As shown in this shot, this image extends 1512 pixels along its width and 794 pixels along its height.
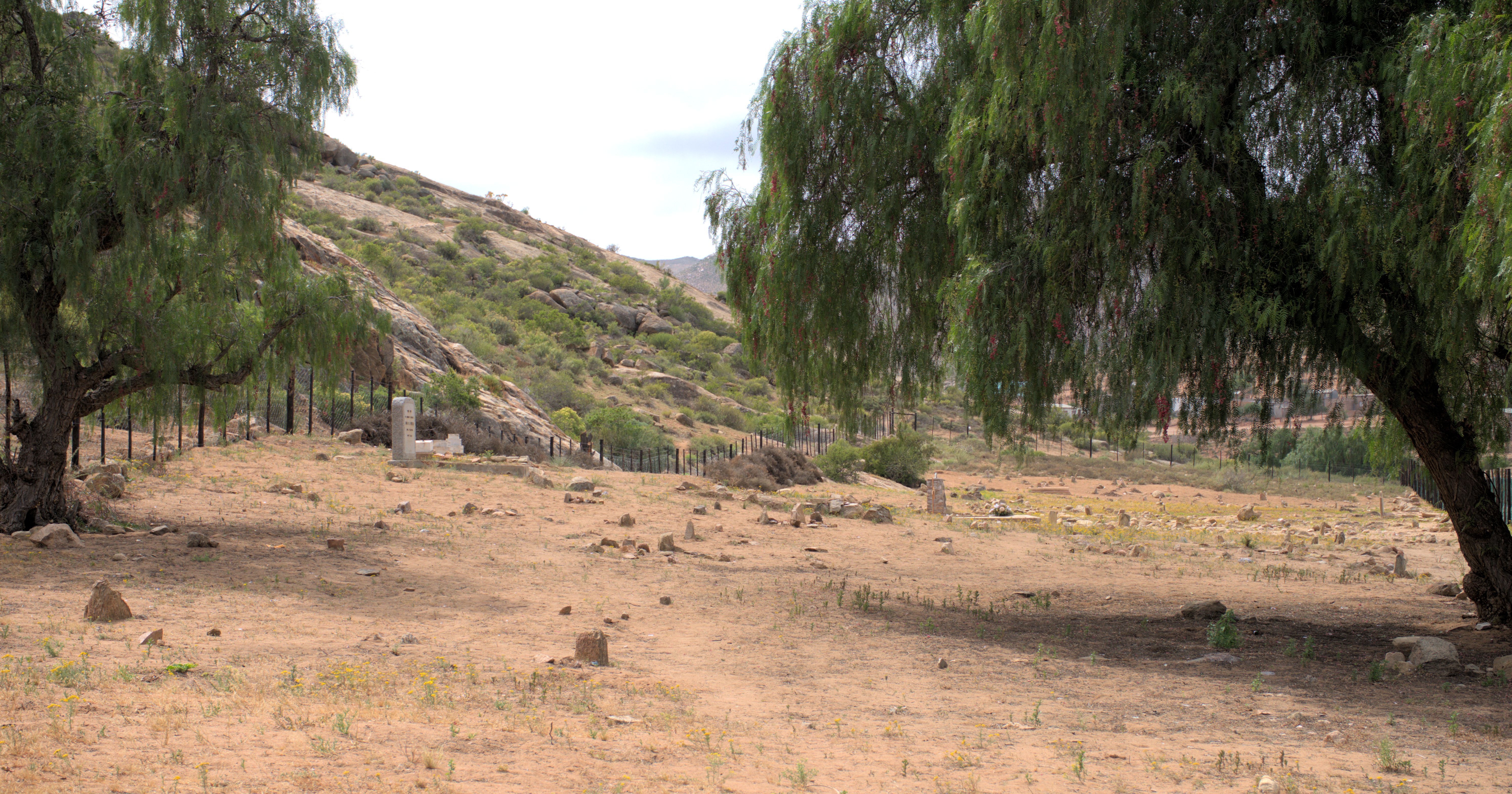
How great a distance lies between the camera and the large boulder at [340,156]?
8131cm

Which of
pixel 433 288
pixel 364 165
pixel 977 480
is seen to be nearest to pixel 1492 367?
pixel 977 480

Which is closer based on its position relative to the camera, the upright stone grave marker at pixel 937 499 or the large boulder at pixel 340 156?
the upright stone grave marker at pixel 937 499

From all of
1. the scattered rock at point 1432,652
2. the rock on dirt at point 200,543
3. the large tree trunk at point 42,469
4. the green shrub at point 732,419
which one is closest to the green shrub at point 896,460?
the green shrub at point 732,419

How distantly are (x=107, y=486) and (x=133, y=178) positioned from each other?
505 centimetres

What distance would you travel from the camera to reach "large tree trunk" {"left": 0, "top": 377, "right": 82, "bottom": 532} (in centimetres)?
1128

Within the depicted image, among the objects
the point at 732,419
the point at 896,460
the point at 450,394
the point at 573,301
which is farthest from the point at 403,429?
the point at 573,301

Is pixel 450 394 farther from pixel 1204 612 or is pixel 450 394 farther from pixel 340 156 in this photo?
pixel 340 156

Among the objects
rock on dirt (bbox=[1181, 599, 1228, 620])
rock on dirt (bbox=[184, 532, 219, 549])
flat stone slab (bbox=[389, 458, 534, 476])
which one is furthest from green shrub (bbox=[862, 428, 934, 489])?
rock on dirt (bbox=[184, 532, 219, 549])

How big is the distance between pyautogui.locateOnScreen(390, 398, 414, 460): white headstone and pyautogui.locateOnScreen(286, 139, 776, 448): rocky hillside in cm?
603

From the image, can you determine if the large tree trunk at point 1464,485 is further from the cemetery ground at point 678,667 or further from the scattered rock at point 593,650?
the scattered rock at point 593,650

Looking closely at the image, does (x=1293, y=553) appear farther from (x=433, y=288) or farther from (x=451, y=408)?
(x=433, y=288)

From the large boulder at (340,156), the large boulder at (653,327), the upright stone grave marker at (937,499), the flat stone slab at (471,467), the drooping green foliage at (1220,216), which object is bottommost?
the upright stone grave marker at (937,499)

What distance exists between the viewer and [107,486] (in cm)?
1377

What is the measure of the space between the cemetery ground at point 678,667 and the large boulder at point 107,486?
13 centimetres
